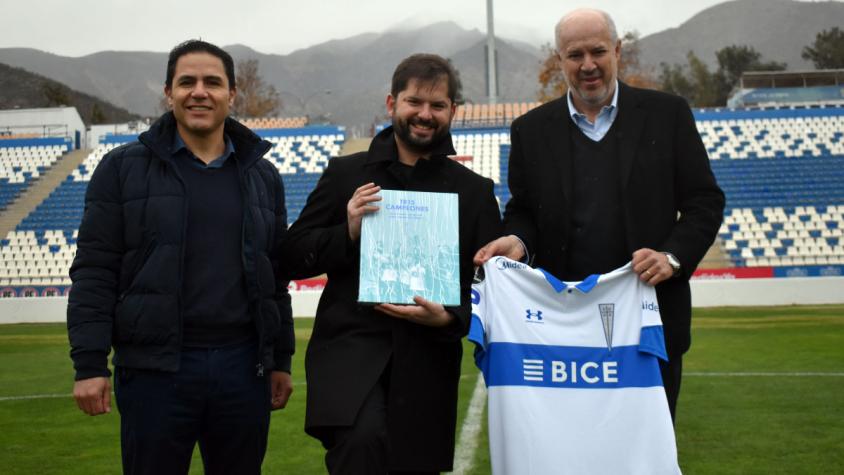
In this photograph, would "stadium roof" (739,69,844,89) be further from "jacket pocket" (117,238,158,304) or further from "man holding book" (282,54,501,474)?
"jacket pocket" (117,238,158,304)

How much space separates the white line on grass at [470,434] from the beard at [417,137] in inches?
103

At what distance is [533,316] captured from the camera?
3.29 m

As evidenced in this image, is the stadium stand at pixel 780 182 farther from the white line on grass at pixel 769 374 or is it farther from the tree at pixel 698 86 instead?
the tree at pixel 698 86

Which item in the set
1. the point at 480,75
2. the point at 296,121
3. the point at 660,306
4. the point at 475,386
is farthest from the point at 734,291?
the point at 480,75

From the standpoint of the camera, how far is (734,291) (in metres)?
17.9

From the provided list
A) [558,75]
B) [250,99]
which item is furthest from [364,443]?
[250,99]

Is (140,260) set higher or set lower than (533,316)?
higher

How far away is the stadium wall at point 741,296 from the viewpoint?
17.8 metres

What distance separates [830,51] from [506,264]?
83.5 m

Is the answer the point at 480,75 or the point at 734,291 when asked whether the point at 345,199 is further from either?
the point at 480,75

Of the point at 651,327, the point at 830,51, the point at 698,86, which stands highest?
the point at 830,51

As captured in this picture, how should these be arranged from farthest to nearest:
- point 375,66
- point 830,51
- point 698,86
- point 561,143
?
1. point 375,66
2. point 698,86
3. point 830,51
4. point 561,143

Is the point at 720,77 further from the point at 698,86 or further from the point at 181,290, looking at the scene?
the point at 181,290

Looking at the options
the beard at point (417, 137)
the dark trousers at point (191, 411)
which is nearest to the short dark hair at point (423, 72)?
the beard at point (417, 137)
